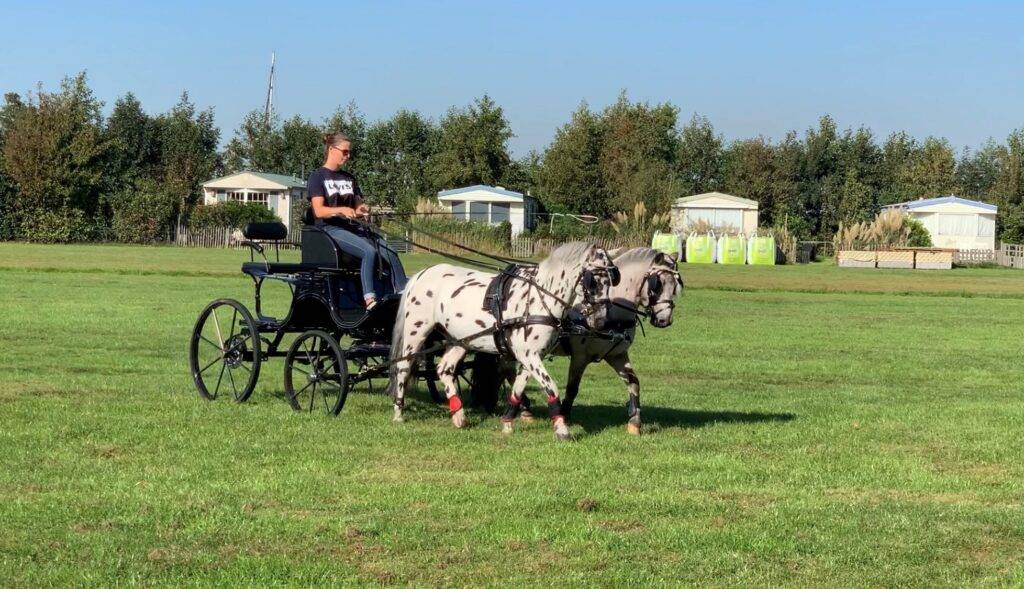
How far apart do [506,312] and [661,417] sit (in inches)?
Answer: 99.8

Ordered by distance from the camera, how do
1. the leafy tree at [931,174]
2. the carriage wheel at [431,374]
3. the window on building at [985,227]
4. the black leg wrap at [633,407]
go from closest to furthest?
the black leg wrap at [633,407]
the carriage wheel at [431,374]
the window on building at [985,227]
the leafy tree at [931,174]

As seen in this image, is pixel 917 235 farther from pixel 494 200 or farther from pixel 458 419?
pixel 458 419

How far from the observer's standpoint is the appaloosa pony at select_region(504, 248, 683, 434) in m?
12.2

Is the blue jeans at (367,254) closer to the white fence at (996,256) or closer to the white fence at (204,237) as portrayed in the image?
the white fence at (204,237)

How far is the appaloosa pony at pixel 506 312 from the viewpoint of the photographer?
11.7 m

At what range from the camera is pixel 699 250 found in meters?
69.6

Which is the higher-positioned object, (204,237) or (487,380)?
(204,237)

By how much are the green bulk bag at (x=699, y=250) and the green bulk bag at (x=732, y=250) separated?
53 centimetres

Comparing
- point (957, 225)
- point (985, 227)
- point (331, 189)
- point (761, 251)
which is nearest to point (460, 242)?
point (761, 251)

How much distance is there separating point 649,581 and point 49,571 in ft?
10.2

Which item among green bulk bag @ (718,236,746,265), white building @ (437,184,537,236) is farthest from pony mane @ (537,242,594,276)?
white building @ (437,184,537,236)

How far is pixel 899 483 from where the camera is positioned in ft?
32.8

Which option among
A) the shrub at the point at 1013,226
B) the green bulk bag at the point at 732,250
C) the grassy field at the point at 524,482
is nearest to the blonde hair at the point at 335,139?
the grassy field at the point at 524,482

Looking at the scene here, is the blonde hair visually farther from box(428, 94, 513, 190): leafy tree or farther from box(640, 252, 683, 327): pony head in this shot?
box(428, 94, 513, 190): leafy tree
